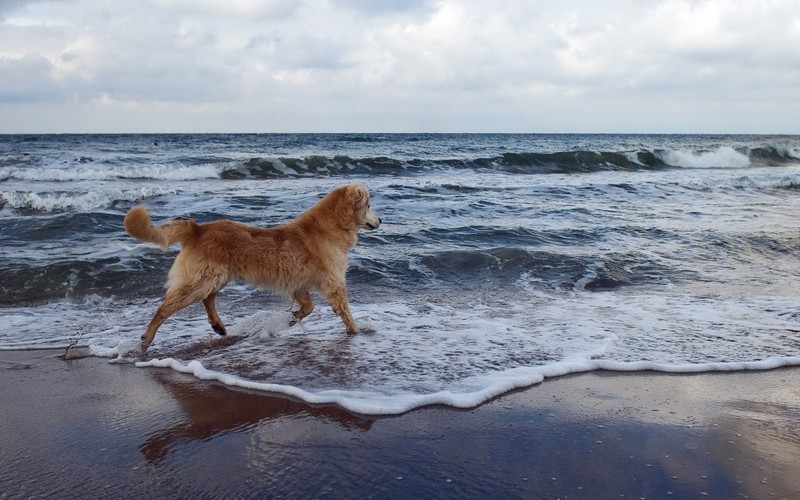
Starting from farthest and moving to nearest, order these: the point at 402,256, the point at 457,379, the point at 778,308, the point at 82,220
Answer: the point at 82,220, the point at 402,256, the point at 778,308, the point at 457,379

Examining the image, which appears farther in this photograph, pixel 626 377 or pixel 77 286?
pixel 77 286

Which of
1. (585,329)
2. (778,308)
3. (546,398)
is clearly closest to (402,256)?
(585,329)

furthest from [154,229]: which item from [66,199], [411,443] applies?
[66,199]

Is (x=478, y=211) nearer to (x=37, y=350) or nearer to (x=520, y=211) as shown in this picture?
(x=520, y=211)

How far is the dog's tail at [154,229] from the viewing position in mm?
5004

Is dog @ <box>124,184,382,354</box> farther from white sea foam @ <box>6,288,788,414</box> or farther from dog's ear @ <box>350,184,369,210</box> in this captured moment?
white sea foam @ <box>6,288,788,414</box>

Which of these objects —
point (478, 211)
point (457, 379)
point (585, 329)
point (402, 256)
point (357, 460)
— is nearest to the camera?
point (357, 460)

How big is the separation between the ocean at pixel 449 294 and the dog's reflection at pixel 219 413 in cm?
14

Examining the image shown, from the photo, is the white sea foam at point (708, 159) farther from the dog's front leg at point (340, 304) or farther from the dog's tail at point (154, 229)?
the dog's tail at point (154, 229)

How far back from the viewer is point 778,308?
265 inches

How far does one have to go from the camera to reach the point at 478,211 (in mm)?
13609

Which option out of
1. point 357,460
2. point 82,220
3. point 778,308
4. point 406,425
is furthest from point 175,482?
point 82,220

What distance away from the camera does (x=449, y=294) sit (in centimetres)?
779

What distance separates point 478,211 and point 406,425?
10.2 meters
